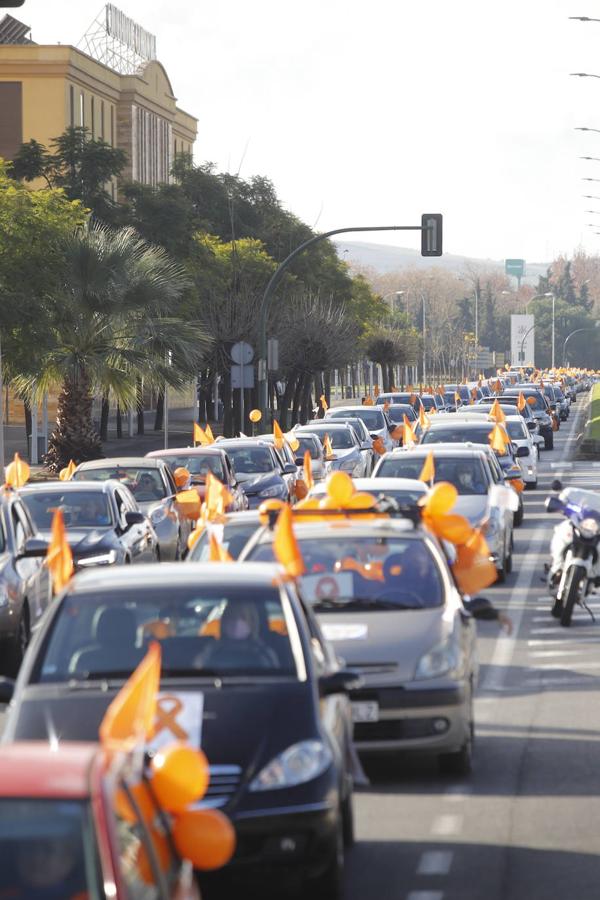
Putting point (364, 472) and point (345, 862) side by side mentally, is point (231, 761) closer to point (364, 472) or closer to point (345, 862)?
point (345, 862)

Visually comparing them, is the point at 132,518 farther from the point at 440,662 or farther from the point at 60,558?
the point at 440,662

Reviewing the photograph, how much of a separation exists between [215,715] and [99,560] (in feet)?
35.6

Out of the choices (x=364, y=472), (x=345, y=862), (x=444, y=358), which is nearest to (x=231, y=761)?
(x=345, y=862)

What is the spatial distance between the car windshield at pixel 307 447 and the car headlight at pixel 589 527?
1827 centimetres

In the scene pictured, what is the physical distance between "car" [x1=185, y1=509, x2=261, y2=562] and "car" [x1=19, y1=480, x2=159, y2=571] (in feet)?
10.9

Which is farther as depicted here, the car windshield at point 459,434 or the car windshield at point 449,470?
the car windshield at point 459,434

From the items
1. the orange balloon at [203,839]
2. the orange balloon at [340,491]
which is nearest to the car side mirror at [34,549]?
the orange balloon at [340,491]

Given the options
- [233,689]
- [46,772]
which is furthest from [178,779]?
[233,689]

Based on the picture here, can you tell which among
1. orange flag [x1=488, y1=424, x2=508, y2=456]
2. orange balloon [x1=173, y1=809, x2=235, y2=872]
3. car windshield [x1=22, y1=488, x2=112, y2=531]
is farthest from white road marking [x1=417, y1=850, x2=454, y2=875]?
orange flag [x1=488, y1=424, x2=508, y2=456]

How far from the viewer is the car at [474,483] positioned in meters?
21.0

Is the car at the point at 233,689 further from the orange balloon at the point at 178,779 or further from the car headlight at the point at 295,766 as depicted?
the orange balloon at the point at 178,779

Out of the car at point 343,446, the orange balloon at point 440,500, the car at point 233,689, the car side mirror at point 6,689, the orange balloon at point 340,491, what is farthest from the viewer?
the car at point 343,446

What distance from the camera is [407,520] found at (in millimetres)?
11930

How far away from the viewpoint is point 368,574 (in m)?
11.7
